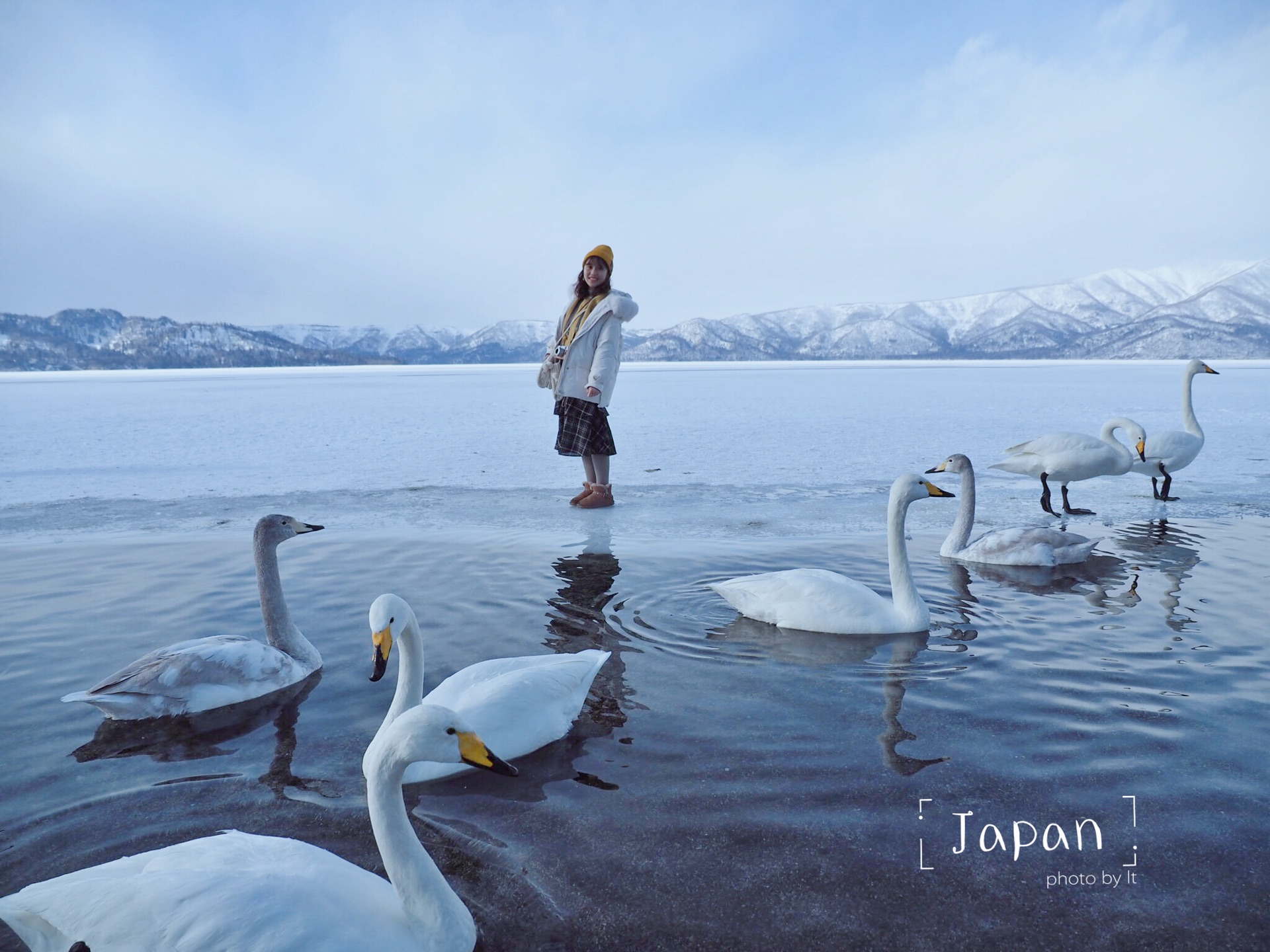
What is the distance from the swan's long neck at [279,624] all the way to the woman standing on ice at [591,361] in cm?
459

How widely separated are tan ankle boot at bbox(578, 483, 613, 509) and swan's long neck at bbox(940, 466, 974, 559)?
384cm

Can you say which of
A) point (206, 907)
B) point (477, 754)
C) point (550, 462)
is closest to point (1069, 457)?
point (550, 462)

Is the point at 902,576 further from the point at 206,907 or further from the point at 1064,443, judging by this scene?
the point at 1064,443

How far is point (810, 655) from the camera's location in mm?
4891

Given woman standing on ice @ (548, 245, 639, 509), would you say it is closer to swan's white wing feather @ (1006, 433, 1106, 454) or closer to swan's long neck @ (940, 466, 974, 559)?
swan's long neck @ (940, 466, 974, 559)

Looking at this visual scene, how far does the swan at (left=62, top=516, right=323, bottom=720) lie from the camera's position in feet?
13.1

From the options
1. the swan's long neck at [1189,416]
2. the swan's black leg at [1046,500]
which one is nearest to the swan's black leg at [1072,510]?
the swan's black leg at [1046,500]

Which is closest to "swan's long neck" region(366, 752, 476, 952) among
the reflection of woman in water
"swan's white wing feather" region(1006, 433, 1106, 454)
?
the reflection of woman in water

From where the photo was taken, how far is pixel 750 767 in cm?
348

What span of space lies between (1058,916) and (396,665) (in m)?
3.57

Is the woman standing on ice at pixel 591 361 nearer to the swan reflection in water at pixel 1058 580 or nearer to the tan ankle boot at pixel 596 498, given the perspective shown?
the tan ankle boot at pixel 596 498

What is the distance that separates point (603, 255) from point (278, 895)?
7.62m

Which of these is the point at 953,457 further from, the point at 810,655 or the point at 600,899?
the point at 600,899

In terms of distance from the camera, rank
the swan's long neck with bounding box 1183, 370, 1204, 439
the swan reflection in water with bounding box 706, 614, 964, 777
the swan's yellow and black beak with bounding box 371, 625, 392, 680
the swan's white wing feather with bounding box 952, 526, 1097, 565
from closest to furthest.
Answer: the swan's yellow and black beak with bounding box 371, 625, 392, 680 < the swan reflection in water with bounding box 706, 614, 964, 777 < the swan's white wing feather with bounding box 952, 526, 1097, 565 < the swan's long neck with bounding box 1183, 370, 1204, 439
